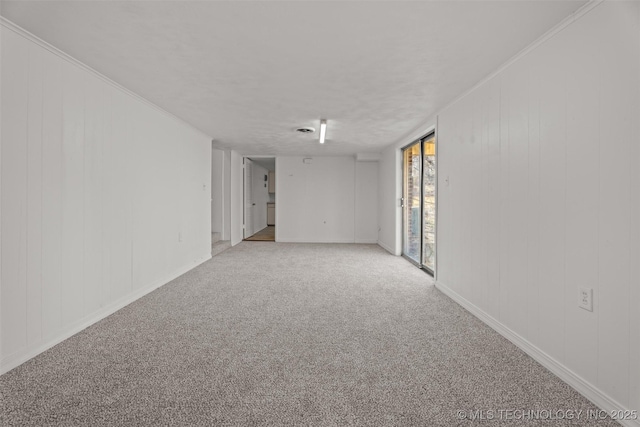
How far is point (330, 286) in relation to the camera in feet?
12.3

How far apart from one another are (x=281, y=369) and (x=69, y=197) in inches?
82.9

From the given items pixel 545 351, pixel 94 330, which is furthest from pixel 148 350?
pixel 545 351

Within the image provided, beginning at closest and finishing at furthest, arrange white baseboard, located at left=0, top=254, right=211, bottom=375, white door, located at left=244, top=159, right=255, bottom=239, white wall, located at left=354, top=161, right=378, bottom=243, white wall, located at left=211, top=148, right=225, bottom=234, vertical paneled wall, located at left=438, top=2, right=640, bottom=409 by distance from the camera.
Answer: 1. vertical paneled wall, located at left=438, top=2, right=640, bottom=409
2. white baseboard, located at left=0, top=254, right=211, bottom=375
3. white wall, located at left=211, top=148, right=225, bottom=234
4. white wall, located at left=354, top=161, right=378, bottom=243
5. white door, located at left=244, top=159, right=255, bottom=239

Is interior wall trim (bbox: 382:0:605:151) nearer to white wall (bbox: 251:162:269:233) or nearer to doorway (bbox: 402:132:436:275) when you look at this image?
doorway (bbox: 402:132:436:275)

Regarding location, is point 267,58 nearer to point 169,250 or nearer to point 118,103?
point 118,103

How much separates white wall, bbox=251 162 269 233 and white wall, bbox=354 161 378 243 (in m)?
3.22

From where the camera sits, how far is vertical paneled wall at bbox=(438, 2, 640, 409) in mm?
1440

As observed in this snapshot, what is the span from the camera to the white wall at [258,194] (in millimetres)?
9039

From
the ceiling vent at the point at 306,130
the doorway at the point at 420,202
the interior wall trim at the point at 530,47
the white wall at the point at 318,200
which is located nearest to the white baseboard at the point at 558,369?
the doorway at the point at 420,202

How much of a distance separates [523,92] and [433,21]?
90 cm

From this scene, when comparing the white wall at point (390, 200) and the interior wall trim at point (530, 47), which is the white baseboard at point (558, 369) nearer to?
the interior wall trim at point (530, 47)

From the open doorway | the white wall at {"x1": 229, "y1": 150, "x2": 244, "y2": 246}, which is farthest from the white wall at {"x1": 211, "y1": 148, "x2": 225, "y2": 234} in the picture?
the open doorway

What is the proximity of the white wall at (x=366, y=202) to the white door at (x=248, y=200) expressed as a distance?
2.92m

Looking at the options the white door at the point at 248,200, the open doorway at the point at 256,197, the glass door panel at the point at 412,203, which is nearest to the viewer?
the glass door panel at the point at 412,203
